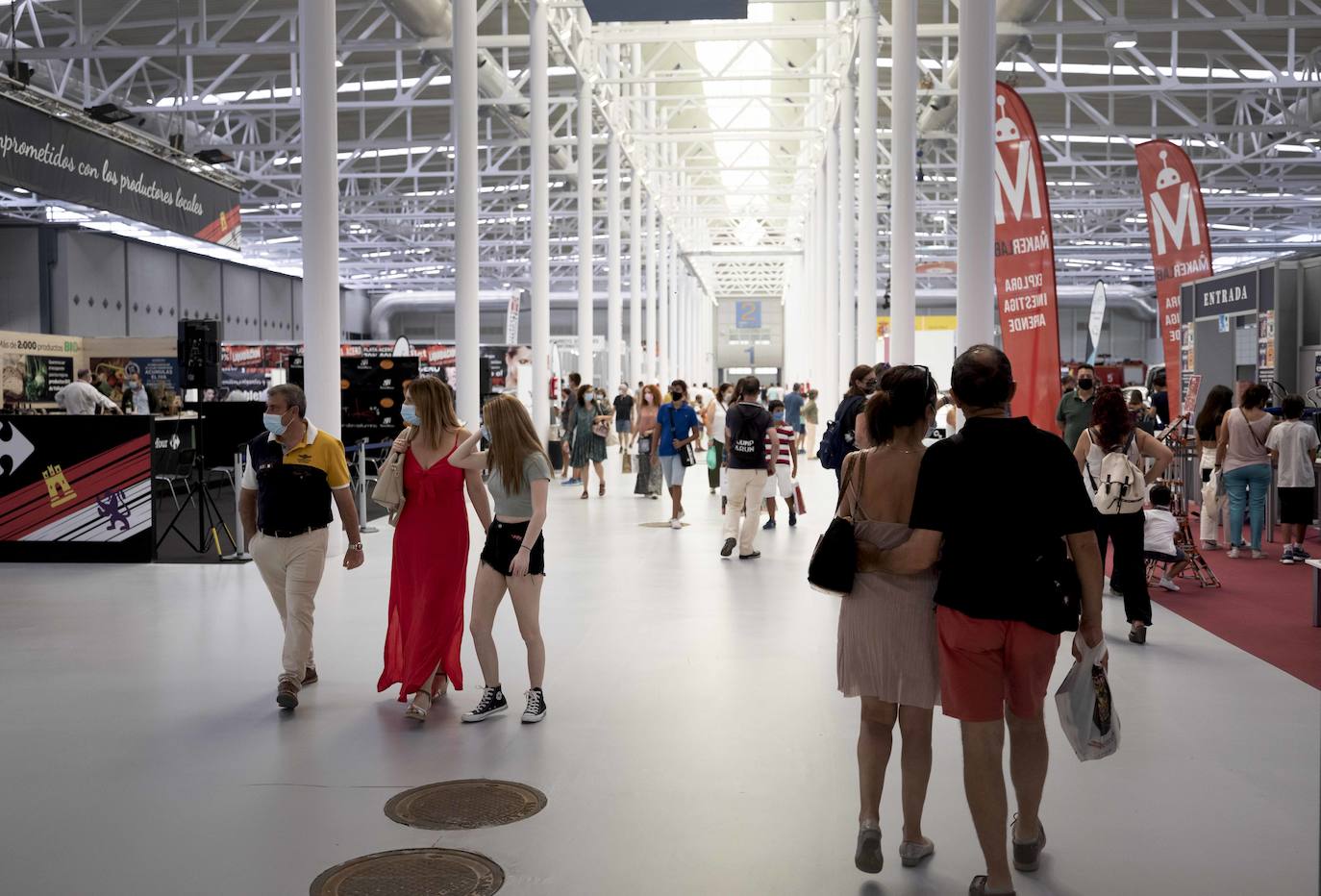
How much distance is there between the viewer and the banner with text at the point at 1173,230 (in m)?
13.2

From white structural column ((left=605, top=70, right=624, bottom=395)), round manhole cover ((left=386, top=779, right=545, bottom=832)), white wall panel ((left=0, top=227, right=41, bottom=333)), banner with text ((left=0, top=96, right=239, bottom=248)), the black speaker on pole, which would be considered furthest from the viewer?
white wall panel ((left=0, top=227, right=41, bottom=333))

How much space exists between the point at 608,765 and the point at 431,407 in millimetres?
1791

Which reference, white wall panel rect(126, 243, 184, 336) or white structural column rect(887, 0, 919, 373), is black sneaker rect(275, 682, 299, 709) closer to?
white structural column rect(887, 0, 919, 373)

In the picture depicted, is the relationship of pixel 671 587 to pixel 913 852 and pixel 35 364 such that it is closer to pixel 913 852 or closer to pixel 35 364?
pixel 913 852

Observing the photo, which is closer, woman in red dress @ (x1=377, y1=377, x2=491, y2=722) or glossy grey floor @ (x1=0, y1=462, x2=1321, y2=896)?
glossy grey floor @ (x1=0, y1=462, x2=1321, y2=896)

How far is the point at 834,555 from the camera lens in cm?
347

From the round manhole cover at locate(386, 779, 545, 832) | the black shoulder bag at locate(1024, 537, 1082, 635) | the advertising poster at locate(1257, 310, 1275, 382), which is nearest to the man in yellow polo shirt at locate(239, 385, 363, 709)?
the round manhole cover at locate(386, 779, 545, 832)

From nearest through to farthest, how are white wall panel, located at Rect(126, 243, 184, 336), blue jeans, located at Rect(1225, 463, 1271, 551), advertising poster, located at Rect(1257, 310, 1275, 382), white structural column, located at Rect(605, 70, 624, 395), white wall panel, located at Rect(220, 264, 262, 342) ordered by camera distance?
blue jeans, located at Rect(1225, 463, 1271, 551)
advertising poster, located at Rect(1257, 310, 1275, 382)
white structural column, located at Rect(605, 70, 624, 395)
white wall panel, located at Rect(126, 243, 184, 336)
white wall panel, located at Rect(220, 264, 262, 342)

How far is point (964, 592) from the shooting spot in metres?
3.29

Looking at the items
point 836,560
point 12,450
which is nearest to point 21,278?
point 12,450

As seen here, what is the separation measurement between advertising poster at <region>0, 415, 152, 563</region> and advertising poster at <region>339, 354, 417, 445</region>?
6210mm

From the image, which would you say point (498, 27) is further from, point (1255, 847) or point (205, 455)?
point (1255, 847)

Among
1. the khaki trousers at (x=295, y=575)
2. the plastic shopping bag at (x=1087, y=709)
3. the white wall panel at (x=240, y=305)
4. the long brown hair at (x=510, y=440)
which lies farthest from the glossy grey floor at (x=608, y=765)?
the white wall panel at (x=240, y=305)

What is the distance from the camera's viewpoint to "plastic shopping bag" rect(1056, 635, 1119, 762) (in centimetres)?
346
